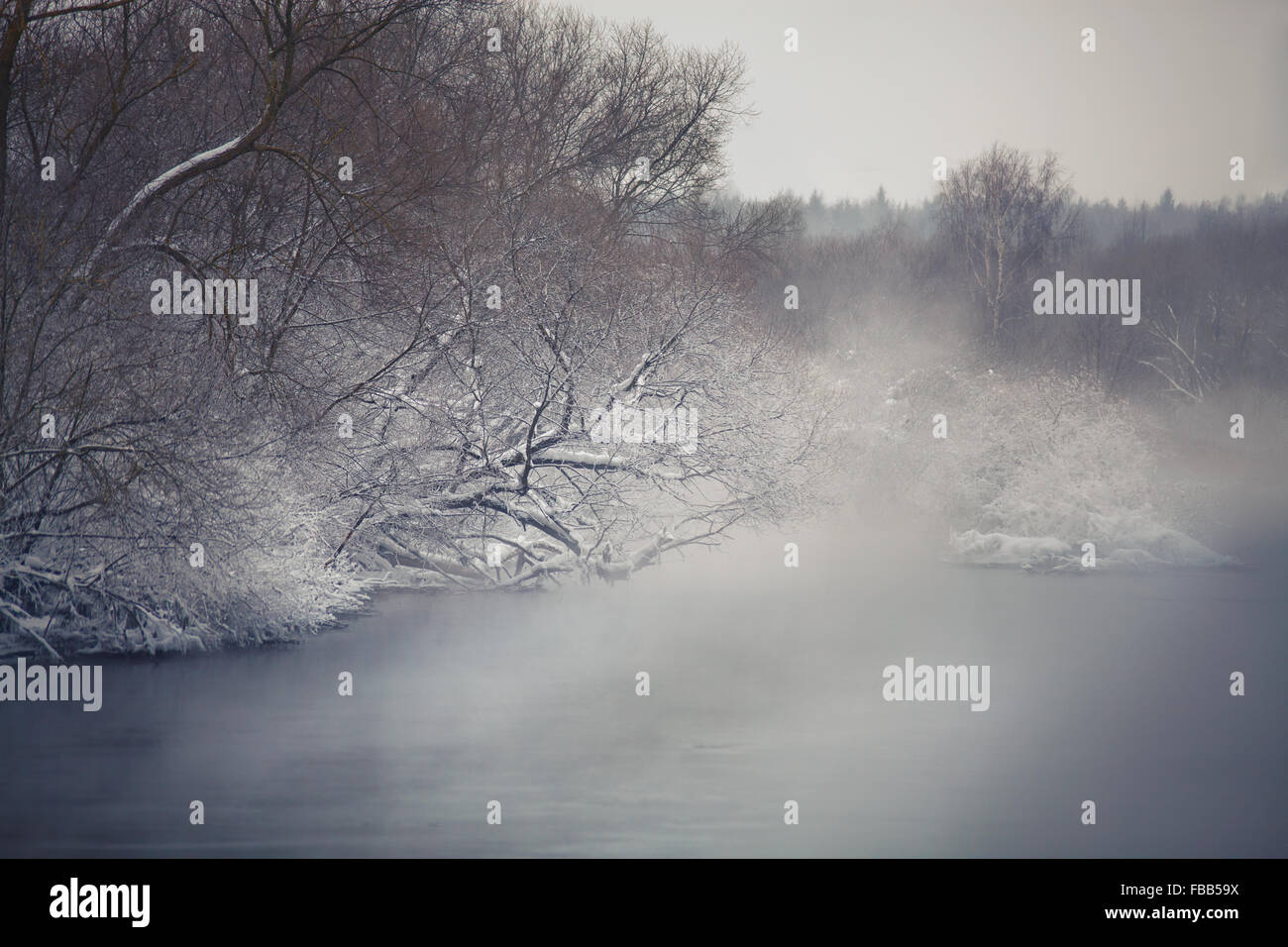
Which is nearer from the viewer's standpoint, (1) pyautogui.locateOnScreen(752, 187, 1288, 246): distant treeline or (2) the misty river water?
(2) the misty river water

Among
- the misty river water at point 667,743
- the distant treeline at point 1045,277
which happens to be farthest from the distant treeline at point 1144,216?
the misty river water at point 667,743

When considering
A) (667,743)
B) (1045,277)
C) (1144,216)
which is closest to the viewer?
(667,743)

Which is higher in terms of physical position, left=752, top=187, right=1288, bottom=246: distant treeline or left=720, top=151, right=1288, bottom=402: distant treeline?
left=752, top=187, right=1288, bottom=246: distant treeline

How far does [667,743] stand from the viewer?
985 cm

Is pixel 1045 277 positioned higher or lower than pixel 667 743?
higher

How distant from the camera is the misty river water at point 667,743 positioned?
7.79 meters

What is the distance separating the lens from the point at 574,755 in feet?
31.2

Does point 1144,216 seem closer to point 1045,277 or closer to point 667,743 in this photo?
point 1045,277

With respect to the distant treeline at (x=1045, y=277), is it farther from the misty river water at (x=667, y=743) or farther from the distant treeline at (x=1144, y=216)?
the misty river water at (x=667, y=743)

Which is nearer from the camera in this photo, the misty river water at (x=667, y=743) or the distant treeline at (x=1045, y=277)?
the misty river water at (x=667, y=743)

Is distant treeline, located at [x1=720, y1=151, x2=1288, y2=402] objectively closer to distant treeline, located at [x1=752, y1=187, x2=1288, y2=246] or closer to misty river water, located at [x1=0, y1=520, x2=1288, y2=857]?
distant treeline, located at [x1=752, y1=187, x2=1288, y2=246]

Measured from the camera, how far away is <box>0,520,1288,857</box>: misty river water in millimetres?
7793

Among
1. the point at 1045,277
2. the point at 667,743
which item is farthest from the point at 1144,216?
the point at 667,743

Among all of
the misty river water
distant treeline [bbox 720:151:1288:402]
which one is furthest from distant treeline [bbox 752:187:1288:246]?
the misty river water
